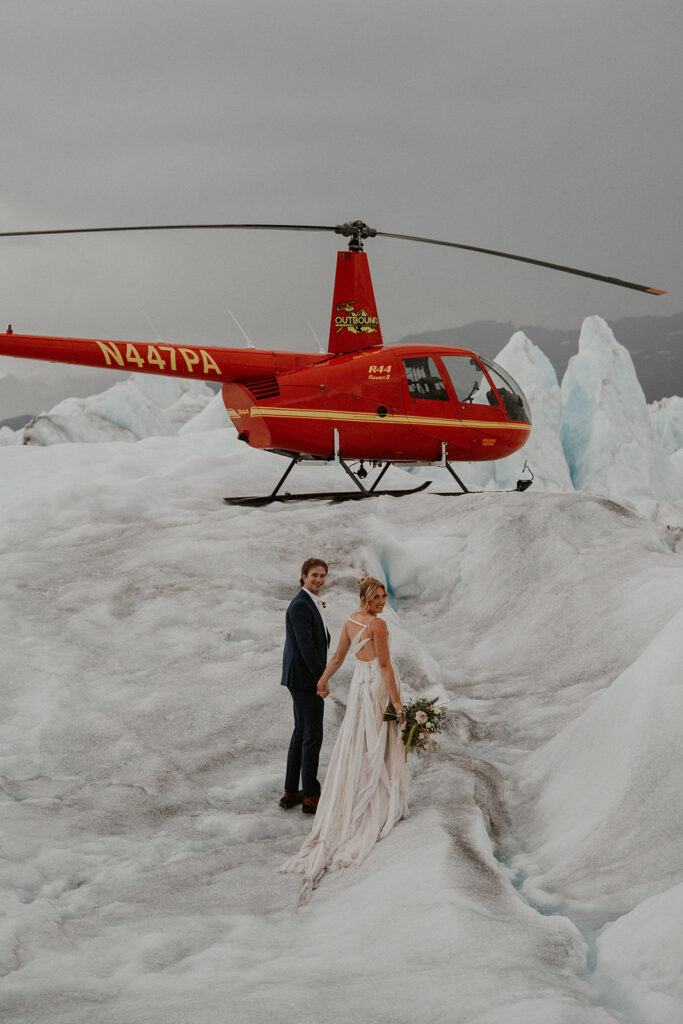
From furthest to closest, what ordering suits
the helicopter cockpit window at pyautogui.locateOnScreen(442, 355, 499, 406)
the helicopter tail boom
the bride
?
the helicopter cockpit window at pyautogui.locateOnScreen(442, 355, 499, 406), the helicopter tail boom, the bride

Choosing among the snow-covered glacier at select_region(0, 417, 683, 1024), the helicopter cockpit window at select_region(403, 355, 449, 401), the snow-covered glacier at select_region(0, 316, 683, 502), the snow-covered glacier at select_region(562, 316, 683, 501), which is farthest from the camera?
the snow-covered glacier at select_region(562, 316, 683, 501)

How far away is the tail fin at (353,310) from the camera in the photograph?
11.2 m

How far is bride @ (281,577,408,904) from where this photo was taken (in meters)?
5.11

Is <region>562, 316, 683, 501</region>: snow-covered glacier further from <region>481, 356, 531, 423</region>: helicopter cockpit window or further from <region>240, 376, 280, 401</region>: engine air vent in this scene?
<region>240, 376, 280, 401</region>: engine air vent

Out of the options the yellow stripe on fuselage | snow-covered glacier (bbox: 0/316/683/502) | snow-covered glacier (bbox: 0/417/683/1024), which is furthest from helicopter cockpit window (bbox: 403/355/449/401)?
snow-covered glacier (bbox: 0/316/683/502)

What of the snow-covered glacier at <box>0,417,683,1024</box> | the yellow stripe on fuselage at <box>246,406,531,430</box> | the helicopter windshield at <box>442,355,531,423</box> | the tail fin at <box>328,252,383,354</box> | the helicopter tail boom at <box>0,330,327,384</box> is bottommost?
the snow-covered glacier at <box>0,417,683,1024</box>

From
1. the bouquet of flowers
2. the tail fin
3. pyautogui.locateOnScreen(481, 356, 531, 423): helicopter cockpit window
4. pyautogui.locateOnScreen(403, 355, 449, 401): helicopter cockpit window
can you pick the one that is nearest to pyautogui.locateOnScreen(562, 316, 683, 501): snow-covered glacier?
pyautogui.locateOnScreen(481, 356, 531, 423): helicopter cockpit window

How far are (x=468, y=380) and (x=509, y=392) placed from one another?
0.69 m

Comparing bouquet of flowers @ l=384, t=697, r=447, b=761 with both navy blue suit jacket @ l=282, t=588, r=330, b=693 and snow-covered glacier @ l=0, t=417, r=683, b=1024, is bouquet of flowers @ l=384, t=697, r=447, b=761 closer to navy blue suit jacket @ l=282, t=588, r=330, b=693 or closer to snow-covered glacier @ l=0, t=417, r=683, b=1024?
snow-covered glacier @ l=0, t=417, r=683, b=1024

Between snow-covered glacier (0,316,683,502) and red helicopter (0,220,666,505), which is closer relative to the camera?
red helicopter (0,220,666,505)

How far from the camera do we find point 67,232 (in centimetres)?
946

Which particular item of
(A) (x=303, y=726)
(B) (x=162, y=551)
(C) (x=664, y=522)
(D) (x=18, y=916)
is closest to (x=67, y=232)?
(B) (x=162, y=551)

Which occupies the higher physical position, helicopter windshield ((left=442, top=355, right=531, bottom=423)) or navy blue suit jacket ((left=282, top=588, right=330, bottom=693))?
helicopter windshield ((left=442, top=355, right=531, bottom=423))

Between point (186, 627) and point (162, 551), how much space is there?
1579 millimetres
